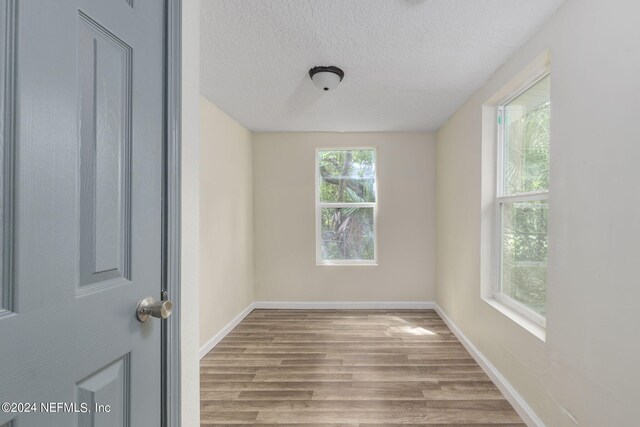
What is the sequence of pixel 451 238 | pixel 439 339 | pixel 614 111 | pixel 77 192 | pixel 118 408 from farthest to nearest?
pixel 451 238 → pixel 439 339 → pixel 614 111 → pixel 118 408 → pixel 77 192

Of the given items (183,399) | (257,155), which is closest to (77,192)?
(183,399)

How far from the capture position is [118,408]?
0.83 metres

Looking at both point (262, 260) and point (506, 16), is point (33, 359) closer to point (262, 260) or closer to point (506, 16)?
point (506, 16)

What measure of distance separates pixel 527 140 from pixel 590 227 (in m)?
0.92

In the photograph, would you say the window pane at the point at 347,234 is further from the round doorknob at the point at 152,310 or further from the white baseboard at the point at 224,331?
the round doorknob at the point at 152,310

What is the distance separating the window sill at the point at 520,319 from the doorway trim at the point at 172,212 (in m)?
1.88

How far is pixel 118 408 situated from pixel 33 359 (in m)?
0.32

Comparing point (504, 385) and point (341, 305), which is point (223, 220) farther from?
point (504, 385)

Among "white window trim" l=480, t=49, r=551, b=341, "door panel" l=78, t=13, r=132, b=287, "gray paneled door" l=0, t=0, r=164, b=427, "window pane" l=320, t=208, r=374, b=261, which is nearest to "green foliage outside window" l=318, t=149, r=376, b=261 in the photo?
"window pane" l=320, t=208, r=374, b=261

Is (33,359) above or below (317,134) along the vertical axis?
below

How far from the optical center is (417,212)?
13.6ft

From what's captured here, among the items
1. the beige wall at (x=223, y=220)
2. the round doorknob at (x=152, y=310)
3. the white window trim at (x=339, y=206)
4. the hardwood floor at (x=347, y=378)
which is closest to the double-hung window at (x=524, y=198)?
the hardwood floor at (x=347, y=378)

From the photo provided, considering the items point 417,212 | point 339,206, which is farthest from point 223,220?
point 417,212

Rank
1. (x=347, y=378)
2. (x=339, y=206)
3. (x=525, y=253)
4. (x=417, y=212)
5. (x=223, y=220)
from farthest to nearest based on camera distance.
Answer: (x=339, y=206), (x=417, y=212), (x=223, y=220), (x=347, y=378), (x=525, y=253)
